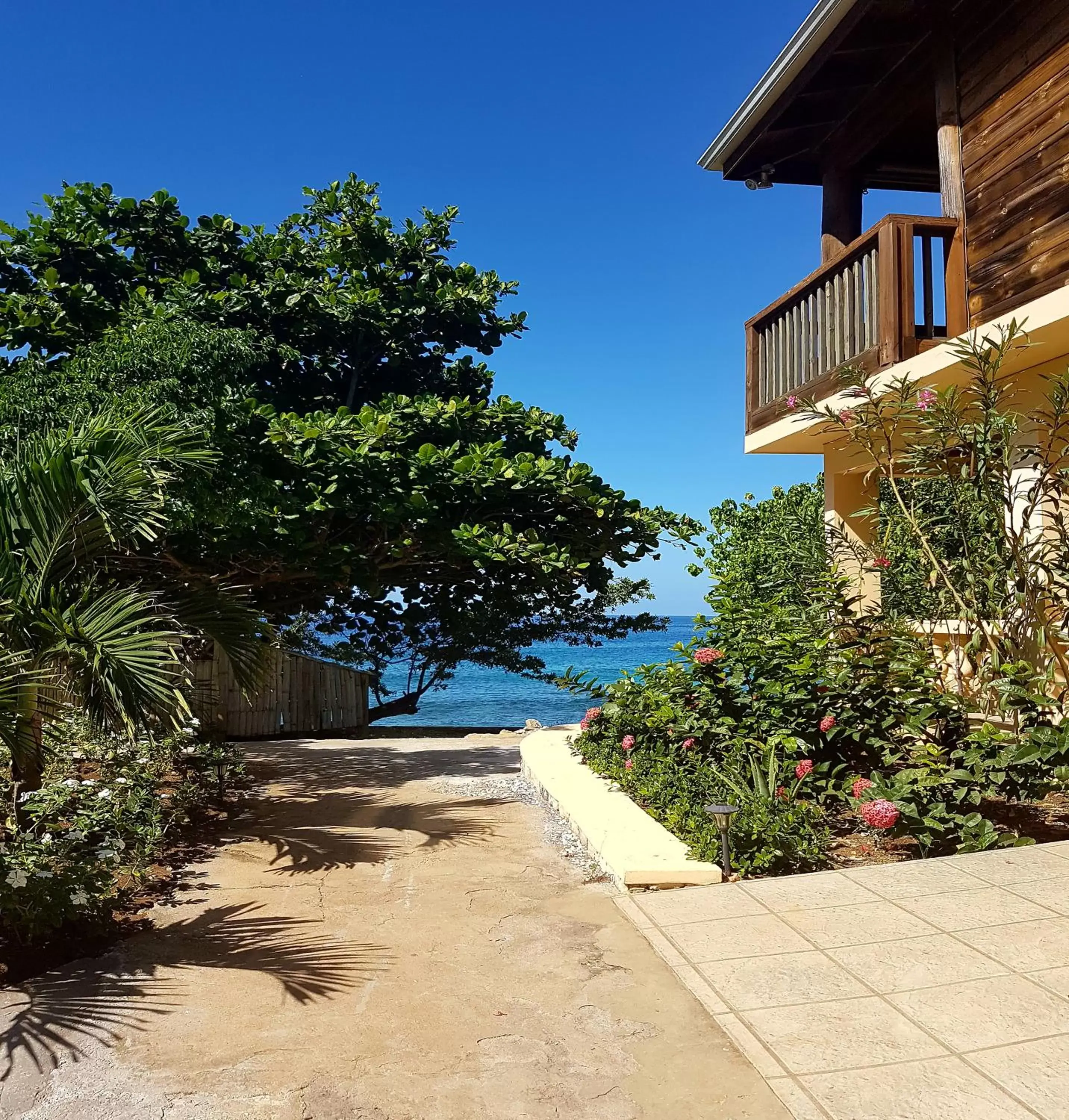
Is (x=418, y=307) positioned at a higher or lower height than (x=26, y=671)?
higher

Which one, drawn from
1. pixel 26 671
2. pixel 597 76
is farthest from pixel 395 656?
pixel 26 671

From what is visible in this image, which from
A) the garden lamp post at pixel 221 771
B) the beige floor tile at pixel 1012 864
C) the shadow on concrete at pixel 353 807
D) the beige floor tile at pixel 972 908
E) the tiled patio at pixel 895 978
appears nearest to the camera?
the tiled patio at pixel 895 978

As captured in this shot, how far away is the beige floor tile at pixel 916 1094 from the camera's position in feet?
8.02

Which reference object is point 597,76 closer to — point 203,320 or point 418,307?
point 418,307

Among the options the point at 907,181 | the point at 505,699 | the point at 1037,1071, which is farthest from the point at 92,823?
the point at 505,699

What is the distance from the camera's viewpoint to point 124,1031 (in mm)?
3258

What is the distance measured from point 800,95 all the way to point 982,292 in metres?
2.87

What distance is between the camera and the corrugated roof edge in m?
6.63

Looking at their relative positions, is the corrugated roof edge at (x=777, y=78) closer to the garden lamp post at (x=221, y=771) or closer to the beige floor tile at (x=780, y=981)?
the beige floor tile at (x=780, y=981)

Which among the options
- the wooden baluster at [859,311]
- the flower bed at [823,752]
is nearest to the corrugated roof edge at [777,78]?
the wooden baluster at [859,311]

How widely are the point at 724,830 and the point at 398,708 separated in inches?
512

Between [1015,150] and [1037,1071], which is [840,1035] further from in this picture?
[1015,150]

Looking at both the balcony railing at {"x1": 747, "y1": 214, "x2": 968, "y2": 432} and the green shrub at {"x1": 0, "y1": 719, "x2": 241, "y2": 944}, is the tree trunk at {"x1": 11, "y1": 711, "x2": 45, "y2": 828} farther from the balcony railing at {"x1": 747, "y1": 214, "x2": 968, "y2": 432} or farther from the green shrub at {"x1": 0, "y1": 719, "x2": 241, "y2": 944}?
the balcony railing at {"x1": 747, "y1": 214, "x2": 968, "y2": 432}

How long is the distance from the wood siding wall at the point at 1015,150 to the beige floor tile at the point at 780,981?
4.50m
